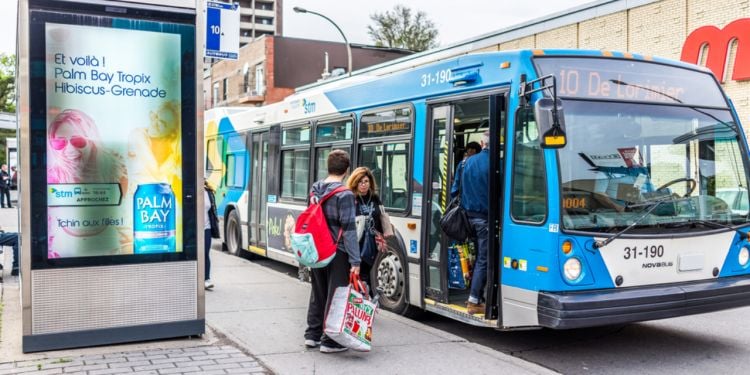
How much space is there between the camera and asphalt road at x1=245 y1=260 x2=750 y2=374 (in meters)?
6.54

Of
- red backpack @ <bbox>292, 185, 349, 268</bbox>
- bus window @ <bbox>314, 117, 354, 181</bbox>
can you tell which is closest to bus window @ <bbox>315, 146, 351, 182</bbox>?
bus window @ <bbox>314, 117, 354, 181</bbox>

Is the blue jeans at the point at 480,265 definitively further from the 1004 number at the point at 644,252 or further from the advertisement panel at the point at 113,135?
the advertisement panel at the point at 113,135

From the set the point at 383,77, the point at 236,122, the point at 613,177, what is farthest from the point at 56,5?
the point at 236,122

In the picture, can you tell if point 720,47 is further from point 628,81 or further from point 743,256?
point 628,81

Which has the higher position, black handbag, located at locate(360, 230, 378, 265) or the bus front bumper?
black handbag, located at locate(360, 230, 378, 265)

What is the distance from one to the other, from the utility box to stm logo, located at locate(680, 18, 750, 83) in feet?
45.6

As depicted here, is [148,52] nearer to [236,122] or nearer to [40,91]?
[40,91]

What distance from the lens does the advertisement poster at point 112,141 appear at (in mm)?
6113

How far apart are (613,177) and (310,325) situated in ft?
9.66

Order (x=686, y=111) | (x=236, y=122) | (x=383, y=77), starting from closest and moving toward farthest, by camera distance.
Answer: (x=686, y=111) → (x=383, y=77) → (x=236, y=122)

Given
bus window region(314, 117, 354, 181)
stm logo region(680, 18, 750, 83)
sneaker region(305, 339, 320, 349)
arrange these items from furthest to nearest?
stm logo region(680, 18, 750, 83) < bus window region(314, 117, 354, 181) < sneaker region(305, 339, 320, 349)

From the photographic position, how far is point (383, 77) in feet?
29.8

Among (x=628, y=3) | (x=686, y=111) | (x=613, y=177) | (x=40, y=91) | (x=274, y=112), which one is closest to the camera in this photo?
(x=40, y=91)

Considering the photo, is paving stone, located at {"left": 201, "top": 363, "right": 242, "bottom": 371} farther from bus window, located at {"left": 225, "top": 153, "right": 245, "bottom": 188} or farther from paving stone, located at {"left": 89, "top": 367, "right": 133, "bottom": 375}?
bus window, located at {"left": 225, "top": 153, "right": 245, "bottom": 188}
